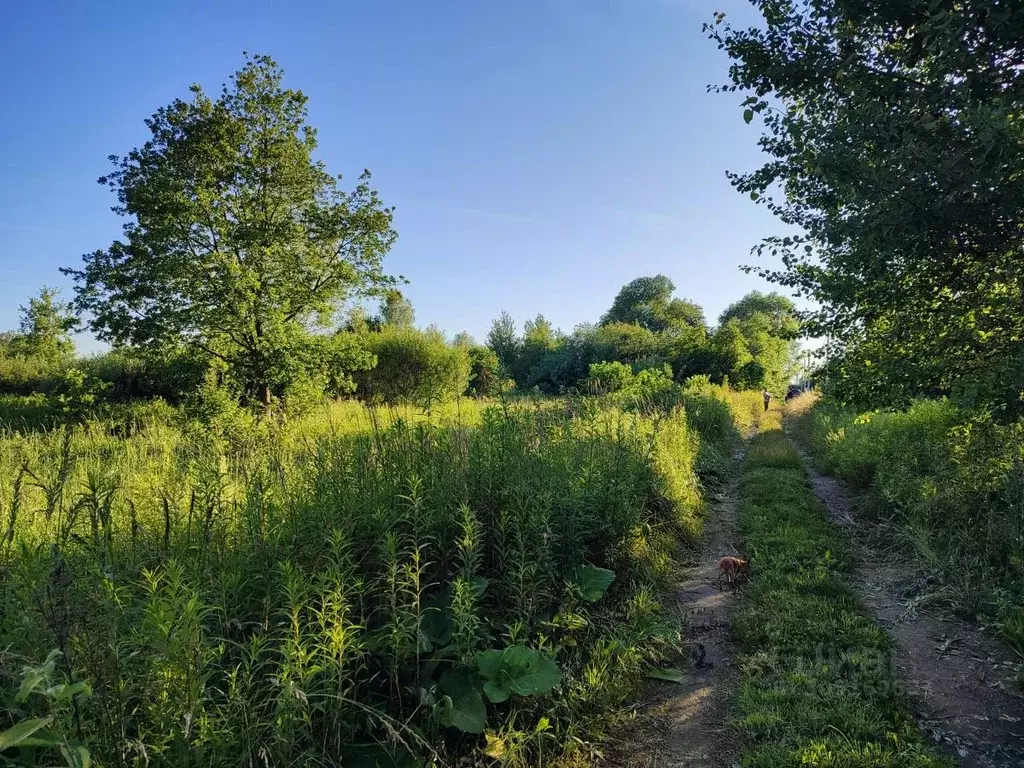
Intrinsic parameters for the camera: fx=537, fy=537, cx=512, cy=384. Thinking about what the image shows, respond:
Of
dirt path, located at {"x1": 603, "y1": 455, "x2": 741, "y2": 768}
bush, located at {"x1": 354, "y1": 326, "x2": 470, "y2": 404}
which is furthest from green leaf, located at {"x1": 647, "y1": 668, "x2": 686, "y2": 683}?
bush, located at {"x1": 354, "y1": 326, "x2": 470, "y2": 404}

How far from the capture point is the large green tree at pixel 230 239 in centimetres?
1404

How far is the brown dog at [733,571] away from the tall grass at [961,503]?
5.50 feet

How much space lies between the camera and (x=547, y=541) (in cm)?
398

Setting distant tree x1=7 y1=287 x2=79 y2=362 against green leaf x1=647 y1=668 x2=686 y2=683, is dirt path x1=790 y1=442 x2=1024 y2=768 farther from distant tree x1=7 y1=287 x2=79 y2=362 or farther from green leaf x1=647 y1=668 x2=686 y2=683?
distant tree x1=7 y1=287 x2=79 y2=362

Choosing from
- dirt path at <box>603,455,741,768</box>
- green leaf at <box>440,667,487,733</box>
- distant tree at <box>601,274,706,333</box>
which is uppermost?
distant tree at <box>601,274,706,333</box>

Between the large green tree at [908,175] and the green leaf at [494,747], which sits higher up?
the large green tree at [908,175]

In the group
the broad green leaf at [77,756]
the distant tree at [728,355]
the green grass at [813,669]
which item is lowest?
the green grass at [813,669]

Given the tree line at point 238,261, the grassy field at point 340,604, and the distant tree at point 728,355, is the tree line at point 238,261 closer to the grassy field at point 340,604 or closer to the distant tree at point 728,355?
the grassy field at point 340,604

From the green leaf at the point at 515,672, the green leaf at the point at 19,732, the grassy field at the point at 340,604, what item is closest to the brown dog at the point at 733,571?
the grassy field at the point at 340,604

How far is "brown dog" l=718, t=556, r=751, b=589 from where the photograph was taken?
5.33m

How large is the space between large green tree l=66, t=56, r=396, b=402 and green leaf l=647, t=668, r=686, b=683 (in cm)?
1333

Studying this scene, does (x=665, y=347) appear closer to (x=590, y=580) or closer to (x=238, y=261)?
(x=238, y=261)

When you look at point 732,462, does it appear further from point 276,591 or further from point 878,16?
point 276,591

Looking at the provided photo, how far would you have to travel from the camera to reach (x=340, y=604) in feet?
8.42
